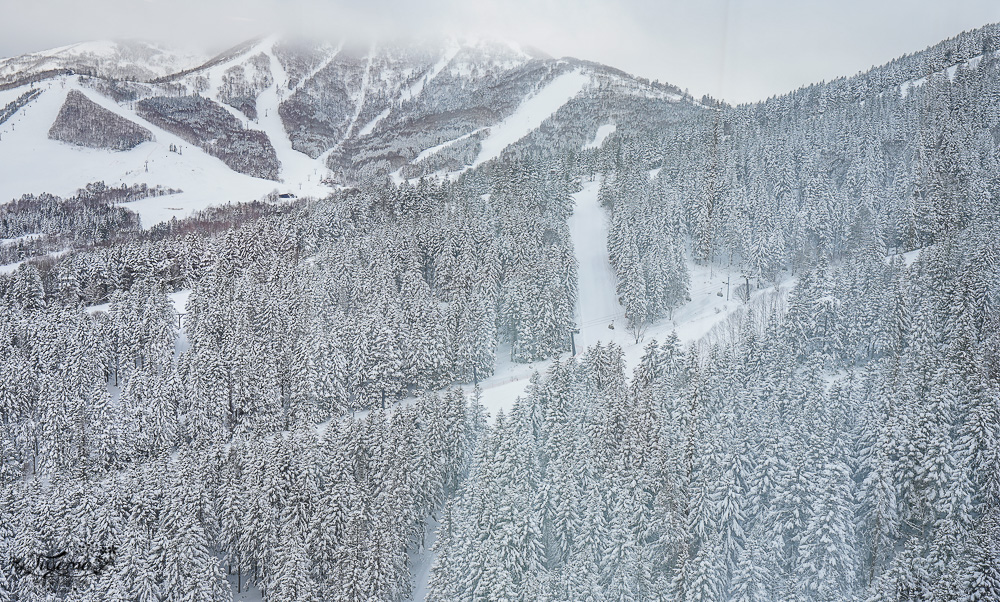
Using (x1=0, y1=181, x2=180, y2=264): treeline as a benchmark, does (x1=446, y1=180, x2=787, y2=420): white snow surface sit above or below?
below

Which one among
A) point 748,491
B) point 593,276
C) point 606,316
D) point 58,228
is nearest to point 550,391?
point 748,491

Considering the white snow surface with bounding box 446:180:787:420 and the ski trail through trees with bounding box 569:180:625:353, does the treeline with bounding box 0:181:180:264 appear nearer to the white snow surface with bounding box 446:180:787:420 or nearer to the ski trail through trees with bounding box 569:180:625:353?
the ski trail through trees with bounding box 569:180:625:353

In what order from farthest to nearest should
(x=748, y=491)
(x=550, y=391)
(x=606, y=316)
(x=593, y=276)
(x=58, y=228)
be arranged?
(x=58, y=228) → (x=593, y=276) → (x=606, y=316) → (x=550, y=391) → (x=748, y=491)

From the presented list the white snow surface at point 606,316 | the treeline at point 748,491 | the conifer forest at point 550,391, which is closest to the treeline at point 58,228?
the conifer forest at point 550,391

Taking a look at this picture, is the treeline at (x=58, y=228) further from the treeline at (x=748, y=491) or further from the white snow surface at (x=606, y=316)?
the treeline at (x=748, y=491)

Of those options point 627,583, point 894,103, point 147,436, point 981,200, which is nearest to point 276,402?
point 147,436

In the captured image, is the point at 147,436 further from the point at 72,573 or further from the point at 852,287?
the point at 852,287

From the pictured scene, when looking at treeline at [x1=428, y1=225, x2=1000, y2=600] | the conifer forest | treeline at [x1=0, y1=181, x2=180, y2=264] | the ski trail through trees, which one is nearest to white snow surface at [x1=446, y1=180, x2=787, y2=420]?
the ski trail through trees

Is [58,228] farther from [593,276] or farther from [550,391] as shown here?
[550,391]
